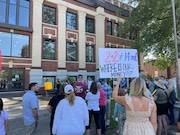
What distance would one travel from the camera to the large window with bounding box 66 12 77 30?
2108cm

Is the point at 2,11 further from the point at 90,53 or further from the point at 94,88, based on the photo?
the point at 94,88

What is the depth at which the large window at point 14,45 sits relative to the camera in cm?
1642

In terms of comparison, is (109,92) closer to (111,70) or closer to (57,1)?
(111,70)

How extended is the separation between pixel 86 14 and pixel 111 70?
1820 cm

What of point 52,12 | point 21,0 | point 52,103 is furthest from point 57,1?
point 52,103

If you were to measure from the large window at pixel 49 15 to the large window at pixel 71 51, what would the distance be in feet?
10.0

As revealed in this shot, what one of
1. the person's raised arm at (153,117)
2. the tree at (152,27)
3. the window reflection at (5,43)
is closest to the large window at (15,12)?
the window reflection at (5,43)

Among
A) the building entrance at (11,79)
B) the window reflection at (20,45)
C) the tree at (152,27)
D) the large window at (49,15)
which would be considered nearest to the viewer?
the tree at (152,27)

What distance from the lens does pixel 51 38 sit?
19.4 meters

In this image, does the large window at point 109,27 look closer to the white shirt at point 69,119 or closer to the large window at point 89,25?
the large window at point 89,25

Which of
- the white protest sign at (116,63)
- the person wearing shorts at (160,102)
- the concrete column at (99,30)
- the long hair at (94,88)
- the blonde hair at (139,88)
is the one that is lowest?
the person wearing shorts at (160,102)

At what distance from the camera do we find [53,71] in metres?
19.2

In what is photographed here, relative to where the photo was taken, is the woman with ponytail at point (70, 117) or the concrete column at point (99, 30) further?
the concrete column at point (99, 30)

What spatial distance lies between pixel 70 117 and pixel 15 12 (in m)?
16.6
